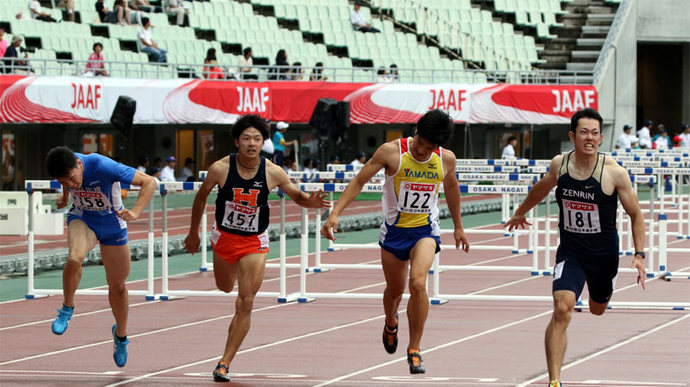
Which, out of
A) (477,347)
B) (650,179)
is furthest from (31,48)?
(477,347)

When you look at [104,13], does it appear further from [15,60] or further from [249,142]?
[249,142]

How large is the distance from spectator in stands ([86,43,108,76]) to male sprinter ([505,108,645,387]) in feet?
77.3

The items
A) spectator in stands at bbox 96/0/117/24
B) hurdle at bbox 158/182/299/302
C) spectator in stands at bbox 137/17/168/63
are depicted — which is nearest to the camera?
hurdle at bbox 158/182/299/302

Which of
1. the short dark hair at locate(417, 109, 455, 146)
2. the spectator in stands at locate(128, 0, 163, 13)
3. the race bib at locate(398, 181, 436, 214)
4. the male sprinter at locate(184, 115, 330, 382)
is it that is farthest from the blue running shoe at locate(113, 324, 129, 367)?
the spectator in stands at locate(128, 0, 163, 13)

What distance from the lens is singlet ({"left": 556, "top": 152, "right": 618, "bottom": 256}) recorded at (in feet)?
29.2

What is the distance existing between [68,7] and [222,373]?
27.0 m

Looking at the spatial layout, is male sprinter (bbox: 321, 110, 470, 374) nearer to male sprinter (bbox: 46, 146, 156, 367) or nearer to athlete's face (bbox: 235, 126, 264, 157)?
athlete's face (bbox: 235, 126, 264, 157)

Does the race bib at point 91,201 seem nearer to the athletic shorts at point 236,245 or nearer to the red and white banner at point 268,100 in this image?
the athletic shorts at point 236,245

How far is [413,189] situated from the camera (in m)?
9.91

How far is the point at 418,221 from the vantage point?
10008mm

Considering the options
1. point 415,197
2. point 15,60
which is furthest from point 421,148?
point 15,60

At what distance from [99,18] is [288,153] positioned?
6789 millimetres

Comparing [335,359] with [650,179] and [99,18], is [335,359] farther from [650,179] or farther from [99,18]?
[99,18]

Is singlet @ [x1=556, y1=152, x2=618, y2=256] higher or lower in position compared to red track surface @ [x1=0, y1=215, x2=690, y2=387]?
higher
